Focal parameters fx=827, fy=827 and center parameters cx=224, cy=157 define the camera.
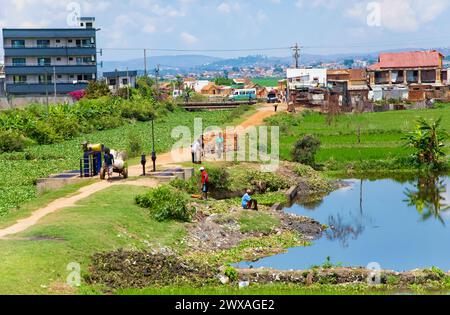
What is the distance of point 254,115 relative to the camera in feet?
221

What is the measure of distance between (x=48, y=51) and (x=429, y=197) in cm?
6238

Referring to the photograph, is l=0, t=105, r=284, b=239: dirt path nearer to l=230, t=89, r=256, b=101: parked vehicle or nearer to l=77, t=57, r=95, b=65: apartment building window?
l=77, t=57, r=95, b=65: apartment building window

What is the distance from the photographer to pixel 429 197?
33.1m

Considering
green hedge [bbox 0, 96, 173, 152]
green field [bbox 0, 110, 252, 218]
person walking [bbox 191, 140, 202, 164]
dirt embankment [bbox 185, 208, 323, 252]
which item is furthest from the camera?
green hedge [bbox 0, 96, 173, 152]

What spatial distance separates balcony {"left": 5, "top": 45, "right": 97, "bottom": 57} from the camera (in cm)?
8712

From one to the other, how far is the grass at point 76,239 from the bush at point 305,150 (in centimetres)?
1456

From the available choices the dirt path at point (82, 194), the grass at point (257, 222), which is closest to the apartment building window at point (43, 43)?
the dirt path at point (82, 194)

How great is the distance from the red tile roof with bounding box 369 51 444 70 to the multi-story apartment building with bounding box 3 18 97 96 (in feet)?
106

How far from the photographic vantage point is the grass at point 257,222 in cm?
2522

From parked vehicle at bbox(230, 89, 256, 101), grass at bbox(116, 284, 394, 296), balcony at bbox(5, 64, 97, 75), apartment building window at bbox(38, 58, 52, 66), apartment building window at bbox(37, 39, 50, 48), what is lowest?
grass at bbox(116, 284, 394, 296)

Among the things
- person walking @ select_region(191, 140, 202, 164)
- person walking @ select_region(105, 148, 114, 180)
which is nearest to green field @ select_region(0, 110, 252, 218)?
person walking @ select_region(105, 148, 114, 180)

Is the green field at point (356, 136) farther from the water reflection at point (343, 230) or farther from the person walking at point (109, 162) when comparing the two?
the person walking at point (109, 162)
